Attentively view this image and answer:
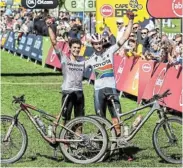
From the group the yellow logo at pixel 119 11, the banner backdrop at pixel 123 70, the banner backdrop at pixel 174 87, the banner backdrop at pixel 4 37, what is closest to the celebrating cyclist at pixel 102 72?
the banner backdrop at pixel 174 87

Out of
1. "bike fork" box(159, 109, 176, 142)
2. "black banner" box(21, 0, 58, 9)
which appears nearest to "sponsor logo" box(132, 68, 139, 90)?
"black banner" box(21, 0, 58, 9)

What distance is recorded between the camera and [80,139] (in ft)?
32.6

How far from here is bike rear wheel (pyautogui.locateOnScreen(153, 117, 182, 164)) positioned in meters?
9.98

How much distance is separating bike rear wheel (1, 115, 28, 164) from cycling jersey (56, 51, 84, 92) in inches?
40.9

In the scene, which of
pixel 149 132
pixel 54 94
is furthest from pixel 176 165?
pixel 54 94

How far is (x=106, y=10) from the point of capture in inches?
1115

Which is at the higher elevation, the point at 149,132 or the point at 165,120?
the point at 165,120

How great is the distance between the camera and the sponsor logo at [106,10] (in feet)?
92.7

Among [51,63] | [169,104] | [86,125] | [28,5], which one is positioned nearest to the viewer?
[86,125]

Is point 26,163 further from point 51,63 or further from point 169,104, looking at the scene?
point 51,63

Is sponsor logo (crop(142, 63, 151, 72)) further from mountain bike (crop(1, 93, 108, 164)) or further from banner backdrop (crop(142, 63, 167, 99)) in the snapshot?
mountain bike (crop(1, 93, 108, 164))

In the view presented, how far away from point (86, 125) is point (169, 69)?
657 cm

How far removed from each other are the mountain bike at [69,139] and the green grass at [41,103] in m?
0.15

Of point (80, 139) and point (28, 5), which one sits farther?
point (28, 5)
